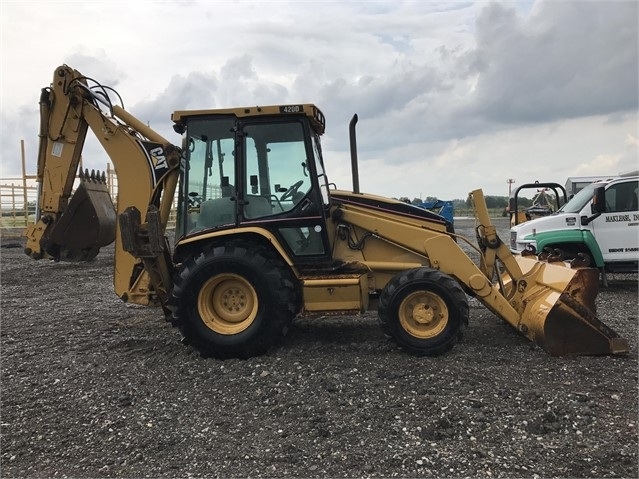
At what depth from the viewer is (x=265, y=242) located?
18.9 feet

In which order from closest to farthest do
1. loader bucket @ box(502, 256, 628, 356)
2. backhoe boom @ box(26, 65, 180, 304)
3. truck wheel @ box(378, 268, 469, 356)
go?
loader bucket @ box(502, 256, 628, 356) → truck wheel @ box(378, 268, 469, 356) → backhoe boom @ box(26, 65, 180, 304)

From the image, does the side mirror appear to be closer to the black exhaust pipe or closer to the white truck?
the white truck

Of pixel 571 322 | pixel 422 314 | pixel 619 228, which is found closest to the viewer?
pixel 571 322

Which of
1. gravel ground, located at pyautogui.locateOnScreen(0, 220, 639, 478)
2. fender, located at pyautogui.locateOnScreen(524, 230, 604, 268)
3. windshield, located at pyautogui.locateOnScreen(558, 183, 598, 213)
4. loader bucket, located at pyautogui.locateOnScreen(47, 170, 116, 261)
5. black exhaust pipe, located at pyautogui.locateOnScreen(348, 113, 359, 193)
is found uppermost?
black exhaust pipe, located at pyautogui.locateOnScreen(348, 113, 359, 193)

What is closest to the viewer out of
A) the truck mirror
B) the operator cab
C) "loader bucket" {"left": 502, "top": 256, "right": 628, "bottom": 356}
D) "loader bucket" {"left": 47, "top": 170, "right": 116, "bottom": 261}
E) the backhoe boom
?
"loader bucket" {"left": 502, "top": 256, "right": 628, "bottom": 356}

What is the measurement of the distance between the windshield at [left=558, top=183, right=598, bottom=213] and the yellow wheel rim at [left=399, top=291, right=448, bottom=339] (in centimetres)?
558

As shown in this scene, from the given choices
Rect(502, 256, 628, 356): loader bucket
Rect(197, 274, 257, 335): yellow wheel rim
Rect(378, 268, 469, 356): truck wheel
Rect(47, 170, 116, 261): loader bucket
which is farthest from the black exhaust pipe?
Rect(47, 170, 116, 261): loader bucket

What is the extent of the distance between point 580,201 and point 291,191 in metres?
6.63

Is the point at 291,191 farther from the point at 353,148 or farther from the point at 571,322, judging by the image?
the point at 571,322

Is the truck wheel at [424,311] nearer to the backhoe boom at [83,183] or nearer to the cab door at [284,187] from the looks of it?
the cab door at [284,187]

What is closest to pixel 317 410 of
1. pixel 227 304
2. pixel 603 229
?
pixel 227 304

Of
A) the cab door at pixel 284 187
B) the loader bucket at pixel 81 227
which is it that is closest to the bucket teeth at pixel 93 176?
the loader bucket at pixel 81 227

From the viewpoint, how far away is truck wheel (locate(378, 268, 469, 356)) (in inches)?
212

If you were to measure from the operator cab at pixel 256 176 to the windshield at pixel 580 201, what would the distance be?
6128mm
